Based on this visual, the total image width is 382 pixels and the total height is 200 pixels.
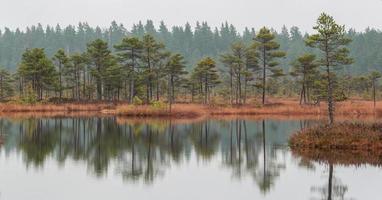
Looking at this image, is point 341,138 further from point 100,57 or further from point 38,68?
point 100,57

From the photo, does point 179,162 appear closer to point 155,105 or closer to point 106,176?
point 106,176

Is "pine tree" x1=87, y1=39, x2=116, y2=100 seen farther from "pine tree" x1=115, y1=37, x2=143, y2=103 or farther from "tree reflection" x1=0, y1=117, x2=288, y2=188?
"tree reflection" x1=0, y1=117, x2=288, y2=188

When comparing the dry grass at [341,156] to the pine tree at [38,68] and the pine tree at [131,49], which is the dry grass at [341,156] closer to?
the pine tree at [131,49]

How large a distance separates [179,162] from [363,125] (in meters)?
12.2

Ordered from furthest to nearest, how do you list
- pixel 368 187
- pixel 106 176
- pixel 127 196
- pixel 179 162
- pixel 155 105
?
pixel 155 105
pixel 179 162
pixel 106 176
pixel 368 187
pixel 127 196

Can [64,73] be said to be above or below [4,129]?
above

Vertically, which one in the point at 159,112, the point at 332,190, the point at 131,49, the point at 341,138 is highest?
the point at 131,49

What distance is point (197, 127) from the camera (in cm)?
4669

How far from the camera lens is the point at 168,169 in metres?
24.1

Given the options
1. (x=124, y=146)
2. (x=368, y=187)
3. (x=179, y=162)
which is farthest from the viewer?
(x=124, y=146)

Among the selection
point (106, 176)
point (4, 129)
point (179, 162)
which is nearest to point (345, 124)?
point (179, 162)

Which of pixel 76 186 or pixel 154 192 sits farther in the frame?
pixel 76 186

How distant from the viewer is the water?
18578 mm

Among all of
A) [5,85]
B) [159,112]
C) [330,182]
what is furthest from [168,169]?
[5,85]
